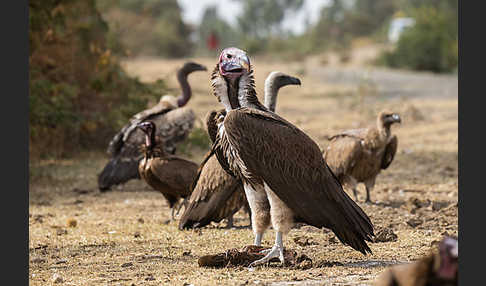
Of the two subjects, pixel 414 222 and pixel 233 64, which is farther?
pixel 414 222

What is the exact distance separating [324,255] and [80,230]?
2822 mm

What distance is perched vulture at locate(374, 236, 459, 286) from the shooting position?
312 centimetres

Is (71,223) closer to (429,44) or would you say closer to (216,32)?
(429,44)

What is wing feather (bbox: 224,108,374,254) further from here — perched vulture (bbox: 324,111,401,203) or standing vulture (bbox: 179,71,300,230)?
perched vulture (bbox: 324,111,401,203)

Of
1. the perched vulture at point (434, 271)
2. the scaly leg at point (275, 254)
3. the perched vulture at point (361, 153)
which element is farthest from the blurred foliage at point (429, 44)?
the perched vulture at point (434, 271)

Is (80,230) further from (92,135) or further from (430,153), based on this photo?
(430,153)

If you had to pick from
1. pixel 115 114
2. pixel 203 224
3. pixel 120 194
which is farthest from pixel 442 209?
pixel 115 114

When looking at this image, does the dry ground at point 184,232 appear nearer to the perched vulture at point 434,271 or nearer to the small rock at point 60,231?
the small rock at point 60,231

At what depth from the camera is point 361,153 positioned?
28.4 feet

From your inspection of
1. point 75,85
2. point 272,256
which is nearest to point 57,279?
point 272,256

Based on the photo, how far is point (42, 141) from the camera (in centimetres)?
1209

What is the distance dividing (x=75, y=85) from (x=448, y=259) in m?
10.5

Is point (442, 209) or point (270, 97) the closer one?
point (270, 97)

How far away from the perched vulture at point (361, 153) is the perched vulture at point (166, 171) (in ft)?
5.52
